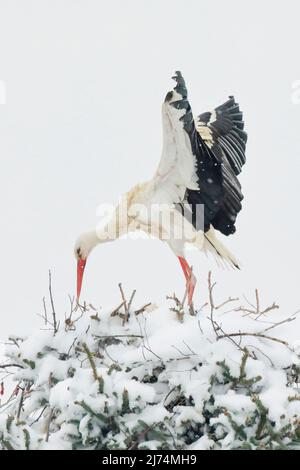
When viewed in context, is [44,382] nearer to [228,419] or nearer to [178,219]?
[228,419]

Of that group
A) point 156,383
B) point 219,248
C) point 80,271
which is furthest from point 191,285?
point 156,383

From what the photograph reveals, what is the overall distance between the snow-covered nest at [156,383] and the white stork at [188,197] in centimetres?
190

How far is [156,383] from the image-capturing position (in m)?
4.79

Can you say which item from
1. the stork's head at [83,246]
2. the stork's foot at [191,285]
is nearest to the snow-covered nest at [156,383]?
the stork's foot at [191,285]

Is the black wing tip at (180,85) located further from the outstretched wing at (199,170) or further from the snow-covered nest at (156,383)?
the snow-covered nest at (156,383)

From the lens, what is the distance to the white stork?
680cm

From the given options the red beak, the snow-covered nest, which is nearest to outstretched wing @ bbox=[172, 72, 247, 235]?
the red beak

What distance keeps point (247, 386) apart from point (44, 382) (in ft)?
3.89

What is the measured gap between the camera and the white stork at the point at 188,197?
6.80m

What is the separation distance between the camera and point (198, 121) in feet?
26.6

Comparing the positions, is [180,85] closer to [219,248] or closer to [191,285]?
[191,285]

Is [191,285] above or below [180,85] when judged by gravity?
below

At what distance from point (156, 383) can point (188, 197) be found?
8.74ft
